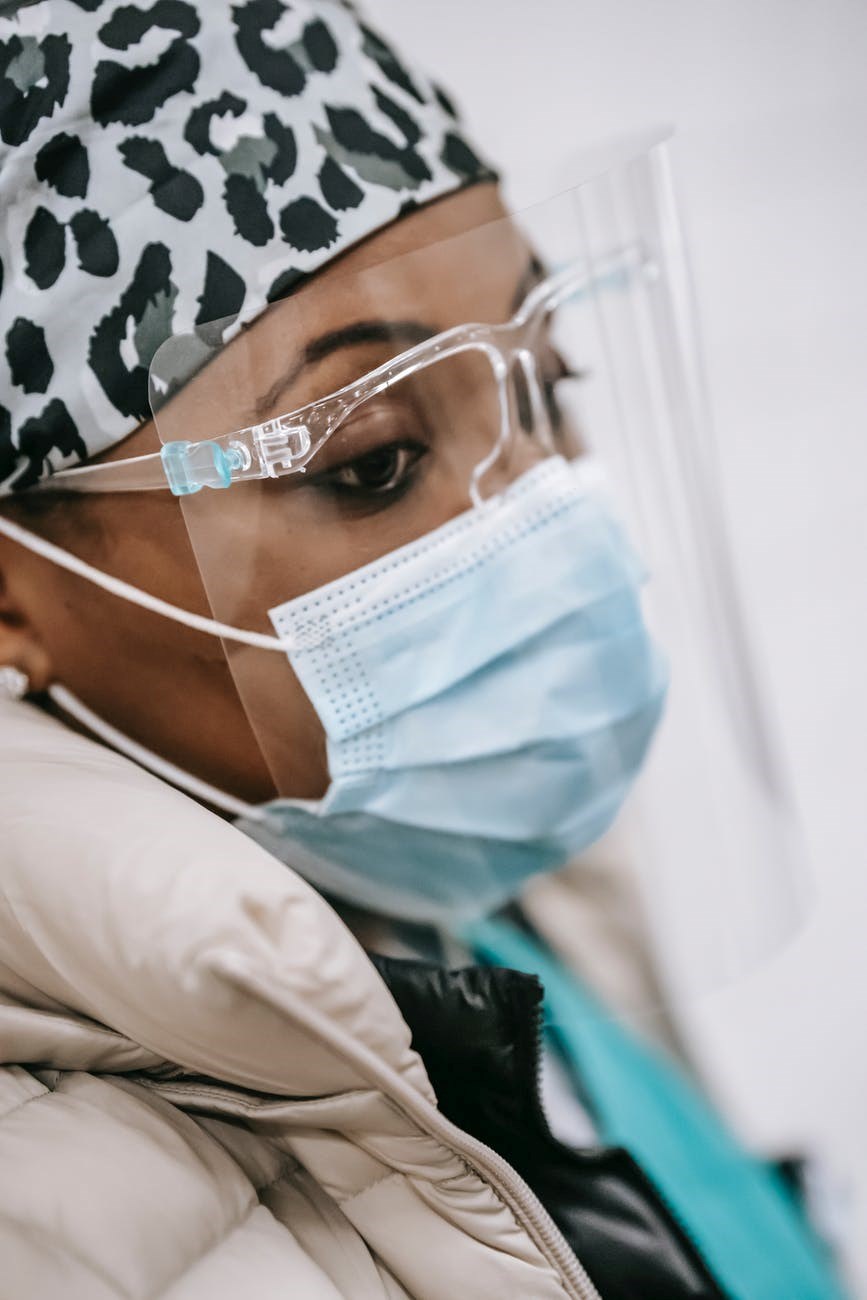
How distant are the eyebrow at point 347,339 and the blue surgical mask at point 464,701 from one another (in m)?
0.14

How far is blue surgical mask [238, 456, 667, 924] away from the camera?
782 millimetres

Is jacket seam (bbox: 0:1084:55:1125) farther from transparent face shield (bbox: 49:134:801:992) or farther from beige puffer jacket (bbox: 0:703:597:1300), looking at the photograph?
transparent face shield (bbox: 49:134:801:992)

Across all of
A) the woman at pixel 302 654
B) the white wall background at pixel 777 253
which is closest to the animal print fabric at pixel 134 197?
the woman at pixel 302 654

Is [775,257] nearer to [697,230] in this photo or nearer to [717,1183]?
[697,230]

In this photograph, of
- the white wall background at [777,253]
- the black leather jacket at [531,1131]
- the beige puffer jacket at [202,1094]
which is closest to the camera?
the beige puffer jacket at [202,1094]

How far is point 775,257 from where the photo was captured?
1.49 m

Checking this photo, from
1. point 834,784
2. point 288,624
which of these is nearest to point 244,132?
point 288,624

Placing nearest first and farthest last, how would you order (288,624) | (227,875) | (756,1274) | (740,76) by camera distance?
(227,875) → (288,624) → (756,1274) → (740,76)

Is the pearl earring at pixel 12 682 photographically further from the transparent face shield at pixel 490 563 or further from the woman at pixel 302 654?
the transparent face shield at pixel 490 563

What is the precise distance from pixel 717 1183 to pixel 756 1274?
101 millimetres

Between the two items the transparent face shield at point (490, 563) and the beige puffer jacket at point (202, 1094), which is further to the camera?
the transparent face shield at point (490, 563)

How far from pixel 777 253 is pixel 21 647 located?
47.8 inches

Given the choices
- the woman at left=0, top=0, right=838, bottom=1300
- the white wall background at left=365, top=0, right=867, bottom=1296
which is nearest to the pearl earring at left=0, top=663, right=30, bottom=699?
the woman at left=0, top=0, right=838, bottom=1300

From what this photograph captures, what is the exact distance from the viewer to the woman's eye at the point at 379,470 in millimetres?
772
